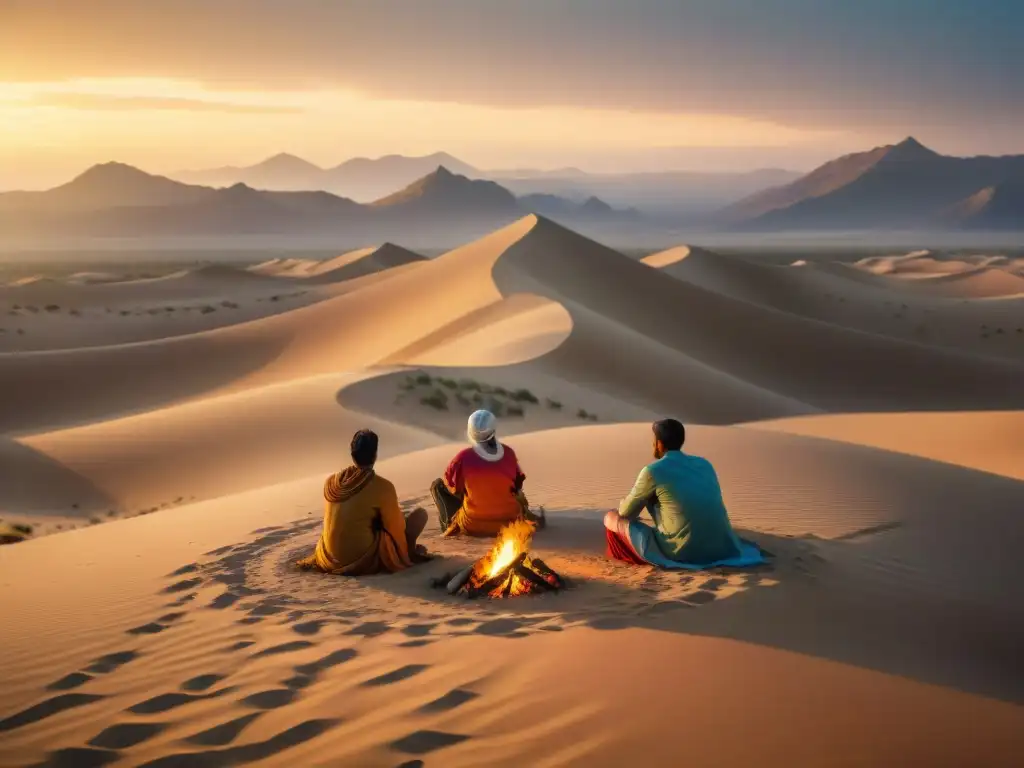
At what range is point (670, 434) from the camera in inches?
243

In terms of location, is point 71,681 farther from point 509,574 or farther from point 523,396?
point 523,396

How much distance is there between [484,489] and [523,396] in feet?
38.3

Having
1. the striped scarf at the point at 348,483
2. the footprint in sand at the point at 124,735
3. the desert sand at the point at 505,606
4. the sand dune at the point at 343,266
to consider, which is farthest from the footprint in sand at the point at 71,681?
the sand dune at the point at 343,266

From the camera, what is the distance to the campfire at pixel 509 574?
600 centimetres

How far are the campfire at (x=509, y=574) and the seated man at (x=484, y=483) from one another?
108cm

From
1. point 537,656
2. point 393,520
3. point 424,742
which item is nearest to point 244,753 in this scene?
point 424,742

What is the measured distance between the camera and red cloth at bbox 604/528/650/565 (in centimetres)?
650

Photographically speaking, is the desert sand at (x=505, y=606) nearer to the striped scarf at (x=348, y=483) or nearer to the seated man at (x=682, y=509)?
the seated man at (x=682, y=509)

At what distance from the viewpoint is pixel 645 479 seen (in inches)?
244

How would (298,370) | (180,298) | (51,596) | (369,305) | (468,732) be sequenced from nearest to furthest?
(468,732) → (51,596) → (298,370) → (369,305) → (180,298)

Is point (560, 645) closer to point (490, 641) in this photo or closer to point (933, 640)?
point (490, 641)

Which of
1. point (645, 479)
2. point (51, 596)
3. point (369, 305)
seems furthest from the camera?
point (369, 305)

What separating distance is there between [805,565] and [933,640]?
44.9 inches

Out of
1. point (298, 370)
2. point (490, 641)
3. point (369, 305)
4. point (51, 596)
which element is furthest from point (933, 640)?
point (369, 305)
